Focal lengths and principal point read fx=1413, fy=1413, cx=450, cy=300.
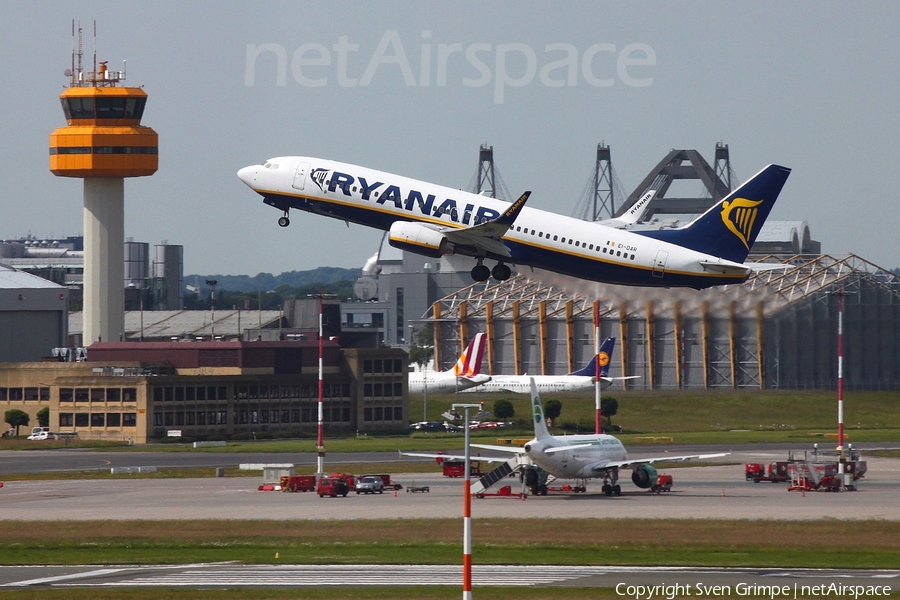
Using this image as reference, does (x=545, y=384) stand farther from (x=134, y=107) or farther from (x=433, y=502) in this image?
(x=433, y=502)

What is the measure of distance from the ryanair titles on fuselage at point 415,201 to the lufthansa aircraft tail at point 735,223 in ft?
29.2

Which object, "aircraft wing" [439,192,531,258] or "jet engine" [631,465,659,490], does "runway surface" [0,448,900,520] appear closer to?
"jet engine" [631,465,659,490]

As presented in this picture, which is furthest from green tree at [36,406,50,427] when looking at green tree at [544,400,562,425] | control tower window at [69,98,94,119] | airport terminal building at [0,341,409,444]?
control tower window at [69,98,94,119]

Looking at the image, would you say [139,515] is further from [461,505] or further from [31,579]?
[31,579]

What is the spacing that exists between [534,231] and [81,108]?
122 meters

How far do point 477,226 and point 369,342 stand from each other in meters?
128

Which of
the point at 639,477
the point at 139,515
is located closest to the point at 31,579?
the point at 139,515

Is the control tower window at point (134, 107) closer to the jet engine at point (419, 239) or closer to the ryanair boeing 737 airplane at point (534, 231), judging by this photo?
the ryanair boeing 737 airplane at point (534, 231)

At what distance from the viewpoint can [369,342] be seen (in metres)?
199

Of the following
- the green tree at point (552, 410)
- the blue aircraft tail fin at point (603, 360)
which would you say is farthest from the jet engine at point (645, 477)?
the green tree at point (552, 410)

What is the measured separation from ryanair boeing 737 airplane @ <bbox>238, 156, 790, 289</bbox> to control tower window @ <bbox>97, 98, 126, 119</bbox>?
4349 inches

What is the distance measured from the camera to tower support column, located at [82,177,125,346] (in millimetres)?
181000

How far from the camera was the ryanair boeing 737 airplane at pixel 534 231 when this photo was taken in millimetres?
72000

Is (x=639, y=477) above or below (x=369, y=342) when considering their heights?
below
